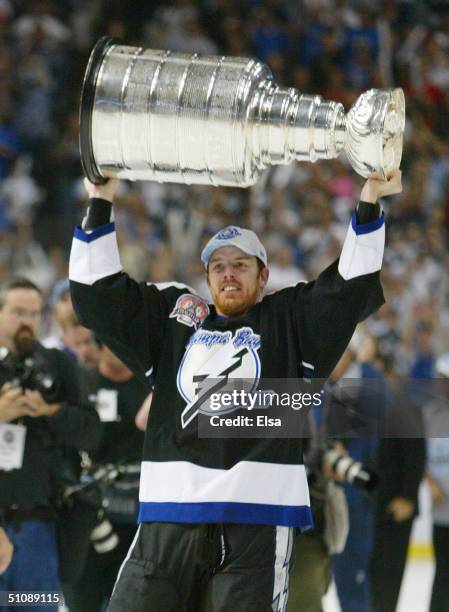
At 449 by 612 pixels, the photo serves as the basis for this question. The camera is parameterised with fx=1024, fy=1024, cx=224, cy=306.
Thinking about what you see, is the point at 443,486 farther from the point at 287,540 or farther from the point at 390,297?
the point at 390,297

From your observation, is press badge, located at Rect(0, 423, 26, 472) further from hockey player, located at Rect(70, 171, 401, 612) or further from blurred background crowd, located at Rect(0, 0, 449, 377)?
blurred background crowd, located at Rect(0, 0, 449, 377)

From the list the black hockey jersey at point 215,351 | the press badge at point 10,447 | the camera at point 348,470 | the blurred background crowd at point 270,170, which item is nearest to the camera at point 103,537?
the press badge at point 10,447

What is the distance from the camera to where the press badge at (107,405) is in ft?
12.8

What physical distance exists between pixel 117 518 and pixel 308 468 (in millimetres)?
776

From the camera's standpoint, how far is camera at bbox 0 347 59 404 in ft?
11.0

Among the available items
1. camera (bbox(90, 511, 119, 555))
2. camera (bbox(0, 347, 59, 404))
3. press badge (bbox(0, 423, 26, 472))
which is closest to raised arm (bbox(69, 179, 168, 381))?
camera (bbox(0, 347, 59, 404))

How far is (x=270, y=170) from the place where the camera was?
8672 mm

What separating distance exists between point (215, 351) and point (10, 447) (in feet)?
3.51

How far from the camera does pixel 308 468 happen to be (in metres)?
3.68

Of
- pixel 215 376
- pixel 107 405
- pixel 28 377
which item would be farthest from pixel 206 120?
pixel 107 405

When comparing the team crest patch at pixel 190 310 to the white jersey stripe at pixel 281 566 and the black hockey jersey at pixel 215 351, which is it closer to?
the black hockey jersey at pixel 215 351

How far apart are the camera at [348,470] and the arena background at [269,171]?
3.14m

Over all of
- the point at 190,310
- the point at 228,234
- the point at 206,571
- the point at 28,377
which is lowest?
the point at 206,571

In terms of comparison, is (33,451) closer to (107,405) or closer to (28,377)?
(28,377)
